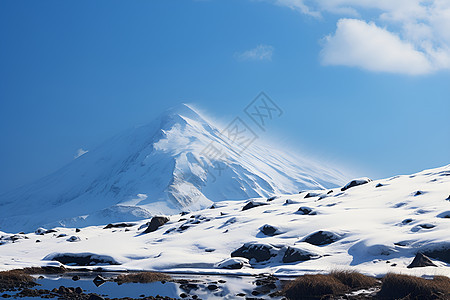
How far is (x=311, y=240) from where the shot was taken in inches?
1813

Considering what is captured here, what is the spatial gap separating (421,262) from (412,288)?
9.82 m

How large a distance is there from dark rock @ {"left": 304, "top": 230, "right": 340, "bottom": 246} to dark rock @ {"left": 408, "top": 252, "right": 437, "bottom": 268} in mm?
11327

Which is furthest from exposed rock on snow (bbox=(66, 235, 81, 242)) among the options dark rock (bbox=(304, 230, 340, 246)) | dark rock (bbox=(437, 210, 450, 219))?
dark rock (bbox=(437, 210, 450, 219))

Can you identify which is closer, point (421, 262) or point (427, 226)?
point (421, 262)

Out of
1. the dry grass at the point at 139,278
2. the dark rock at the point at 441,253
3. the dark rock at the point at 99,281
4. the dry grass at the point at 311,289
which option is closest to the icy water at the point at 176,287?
the dark rock at the point at 99,281

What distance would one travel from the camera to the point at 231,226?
60.6 metres

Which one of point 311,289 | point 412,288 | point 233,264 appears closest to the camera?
point 412,288

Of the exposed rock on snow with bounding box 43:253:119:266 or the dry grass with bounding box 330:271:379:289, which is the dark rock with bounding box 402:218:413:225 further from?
the exposed rock on snow with bounding box 43:253:119:266

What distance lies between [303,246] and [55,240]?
155ft

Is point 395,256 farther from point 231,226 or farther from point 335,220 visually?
point 231,226

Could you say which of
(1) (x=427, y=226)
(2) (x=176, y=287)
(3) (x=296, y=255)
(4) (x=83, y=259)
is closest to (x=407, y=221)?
(1) (x=427, y=226)

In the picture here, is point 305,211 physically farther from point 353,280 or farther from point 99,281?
point 99,281

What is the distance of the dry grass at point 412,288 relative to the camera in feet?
79.6

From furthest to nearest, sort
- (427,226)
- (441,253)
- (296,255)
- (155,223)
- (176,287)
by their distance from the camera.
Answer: (155,223) → (427,226) → (296,255) → (441,253) → (176,287)
